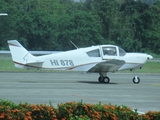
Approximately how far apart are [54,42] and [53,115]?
173 ft

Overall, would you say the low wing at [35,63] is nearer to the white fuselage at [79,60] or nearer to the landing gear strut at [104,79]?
the white fuselage at [79,60]

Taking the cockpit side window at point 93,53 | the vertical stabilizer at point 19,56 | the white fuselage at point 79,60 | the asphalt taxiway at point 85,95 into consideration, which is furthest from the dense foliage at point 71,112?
the cockpit side window at point 93,53

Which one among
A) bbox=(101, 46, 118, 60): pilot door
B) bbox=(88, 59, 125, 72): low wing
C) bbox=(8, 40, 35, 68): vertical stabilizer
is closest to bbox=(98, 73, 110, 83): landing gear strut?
bbox=(88, 59, 125, 72): low wing

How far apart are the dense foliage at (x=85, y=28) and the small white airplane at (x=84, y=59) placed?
34.6 meters

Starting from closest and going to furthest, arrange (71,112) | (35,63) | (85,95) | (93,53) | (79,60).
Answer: (71,112) < (85,95) < (35,63) < (79,60) < (93,53)

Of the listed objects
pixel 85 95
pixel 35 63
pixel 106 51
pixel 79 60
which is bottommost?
pixel 85 95

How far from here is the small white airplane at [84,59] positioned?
2773cm

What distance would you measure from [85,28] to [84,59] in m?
36.4

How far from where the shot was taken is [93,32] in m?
65.3

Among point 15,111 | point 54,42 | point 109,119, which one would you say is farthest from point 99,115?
point 54,42

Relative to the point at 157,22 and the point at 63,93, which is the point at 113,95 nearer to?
the point at 63,93

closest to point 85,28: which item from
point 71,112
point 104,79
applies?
point 104,79

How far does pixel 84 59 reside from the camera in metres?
28.7

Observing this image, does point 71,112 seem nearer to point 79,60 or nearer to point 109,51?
point 79,60
